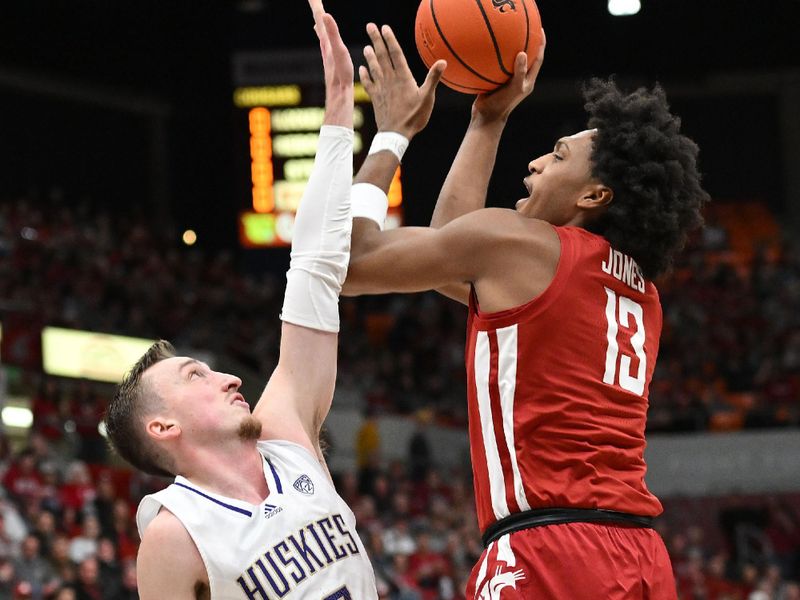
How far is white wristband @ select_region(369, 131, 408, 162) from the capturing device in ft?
11.8

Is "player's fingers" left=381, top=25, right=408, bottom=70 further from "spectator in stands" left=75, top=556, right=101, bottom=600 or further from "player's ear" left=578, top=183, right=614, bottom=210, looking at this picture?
"spectator in stands" left=75, top=556, right=101, bottom=600

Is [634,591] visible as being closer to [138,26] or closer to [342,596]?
[342,596]

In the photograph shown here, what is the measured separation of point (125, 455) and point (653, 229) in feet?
4.64

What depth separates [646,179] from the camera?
3.29m

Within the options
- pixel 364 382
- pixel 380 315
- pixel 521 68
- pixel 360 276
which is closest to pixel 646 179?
pixel 521 68

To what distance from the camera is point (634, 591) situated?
314 centimetres

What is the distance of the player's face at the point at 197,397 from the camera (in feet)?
10.5

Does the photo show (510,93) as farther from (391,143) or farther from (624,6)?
(624,6)

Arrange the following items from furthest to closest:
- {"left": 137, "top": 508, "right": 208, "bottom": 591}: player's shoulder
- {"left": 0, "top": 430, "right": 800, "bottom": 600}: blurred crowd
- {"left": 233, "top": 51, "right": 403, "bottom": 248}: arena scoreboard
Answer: {"left": 233, "top": 51, "right": 403, "bottom": 248}: arena scoreboard → {"left": 0, "top": 430, "right": 800, "bottom": 600}: blurred crowd → {"left": 137, "top": 508, "right": 208, "bottom": 591}: player's shoulder

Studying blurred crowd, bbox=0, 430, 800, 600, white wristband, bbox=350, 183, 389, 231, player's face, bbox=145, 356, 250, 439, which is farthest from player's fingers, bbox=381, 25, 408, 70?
blurred crowd, bbox=0, 430, 800, 600

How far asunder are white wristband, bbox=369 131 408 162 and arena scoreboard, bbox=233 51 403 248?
13.1 m

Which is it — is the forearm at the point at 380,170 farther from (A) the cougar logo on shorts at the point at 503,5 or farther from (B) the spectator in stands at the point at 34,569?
(B) the spectator in stands at the point at 34,569

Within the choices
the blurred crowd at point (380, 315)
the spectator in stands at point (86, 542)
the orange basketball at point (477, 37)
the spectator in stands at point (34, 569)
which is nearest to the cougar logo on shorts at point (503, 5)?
the orange basketball at point (477, 37)

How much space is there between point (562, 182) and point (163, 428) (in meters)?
1.16
